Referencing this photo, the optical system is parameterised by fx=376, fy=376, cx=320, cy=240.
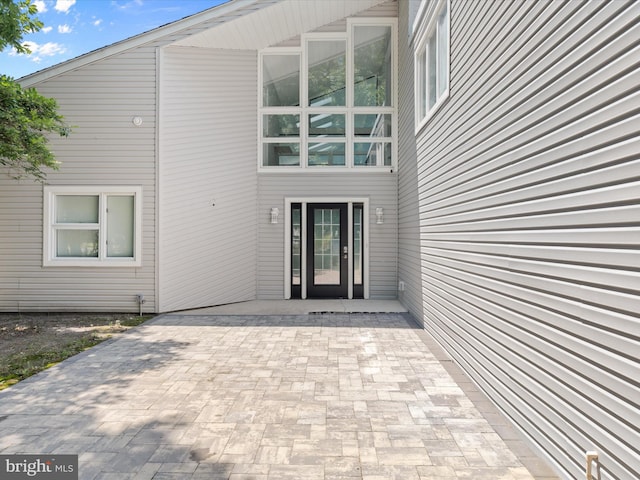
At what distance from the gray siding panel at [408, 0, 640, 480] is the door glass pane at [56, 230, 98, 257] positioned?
20.7 ft

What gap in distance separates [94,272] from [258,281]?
301cm

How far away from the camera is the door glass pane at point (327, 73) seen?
813 cm

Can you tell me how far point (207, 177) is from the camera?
23.8 ft

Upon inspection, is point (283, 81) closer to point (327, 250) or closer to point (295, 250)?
point (295, 250)

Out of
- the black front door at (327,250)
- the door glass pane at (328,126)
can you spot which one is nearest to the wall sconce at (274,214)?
the black front door at (327,250)

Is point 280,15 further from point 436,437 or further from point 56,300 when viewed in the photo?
point 436,437

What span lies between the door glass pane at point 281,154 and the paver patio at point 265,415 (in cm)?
443

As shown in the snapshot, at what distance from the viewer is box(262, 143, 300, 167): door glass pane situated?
26.4ft

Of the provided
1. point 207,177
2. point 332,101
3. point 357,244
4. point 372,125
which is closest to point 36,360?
point 207,177

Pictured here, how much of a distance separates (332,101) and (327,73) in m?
0.63

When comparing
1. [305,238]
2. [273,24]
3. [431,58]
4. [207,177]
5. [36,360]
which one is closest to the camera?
[36,360]

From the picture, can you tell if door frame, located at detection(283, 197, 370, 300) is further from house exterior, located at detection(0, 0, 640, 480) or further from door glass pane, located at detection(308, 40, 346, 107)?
door glass pane, located at detection(308, 40, 346, 107)

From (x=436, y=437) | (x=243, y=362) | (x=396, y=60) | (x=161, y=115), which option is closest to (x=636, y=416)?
(x=436, y=437)

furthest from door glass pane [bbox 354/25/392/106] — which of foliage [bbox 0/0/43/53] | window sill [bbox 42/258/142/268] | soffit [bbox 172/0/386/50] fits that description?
foliage [bbox 0/0/43/53]
